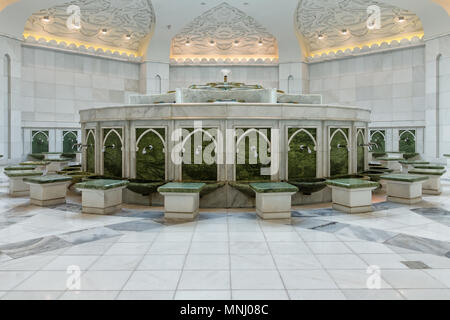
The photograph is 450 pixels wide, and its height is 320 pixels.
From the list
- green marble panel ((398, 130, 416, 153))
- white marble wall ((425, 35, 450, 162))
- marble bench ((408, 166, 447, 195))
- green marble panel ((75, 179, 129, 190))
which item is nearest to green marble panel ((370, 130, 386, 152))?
green marble panel ((398, 130, 416, 153))

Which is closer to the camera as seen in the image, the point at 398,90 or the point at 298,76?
the point at 398,90

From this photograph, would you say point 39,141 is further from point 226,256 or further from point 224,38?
point 226,256

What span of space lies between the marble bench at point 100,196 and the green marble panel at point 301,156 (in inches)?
154

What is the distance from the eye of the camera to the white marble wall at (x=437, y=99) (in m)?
15.0

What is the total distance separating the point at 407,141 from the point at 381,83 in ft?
11.3

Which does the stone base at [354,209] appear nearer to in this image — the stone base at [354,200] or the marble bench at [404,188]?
the stone base at [354,200]

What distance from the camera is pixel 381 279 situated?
11.7ft

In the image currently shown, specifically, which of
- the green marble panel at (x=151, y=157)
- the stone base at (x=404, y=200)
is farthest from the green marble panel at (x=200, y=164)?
the stone base at (x=404, y=200)

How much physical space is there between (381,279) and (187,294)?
2110 mm

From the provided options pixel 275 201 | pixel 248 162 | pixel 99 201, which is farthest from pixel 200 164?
pixel 99 201

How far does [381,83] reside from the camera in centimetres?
1739

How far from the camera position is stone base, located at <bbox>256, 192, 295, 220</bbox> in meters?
6.29
